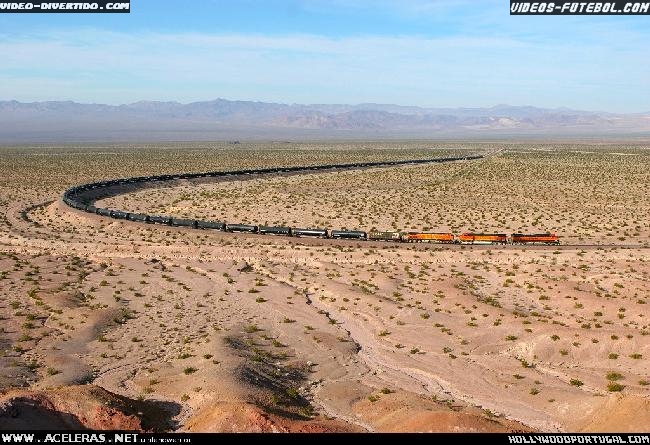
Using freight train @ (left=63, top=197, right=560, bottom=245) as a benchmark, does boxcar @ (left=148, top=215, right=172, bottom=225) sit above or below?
below

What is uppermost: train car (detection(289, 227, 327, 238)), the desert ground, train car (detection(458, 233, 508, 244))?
train car (detection(458, 233, 508, 244))

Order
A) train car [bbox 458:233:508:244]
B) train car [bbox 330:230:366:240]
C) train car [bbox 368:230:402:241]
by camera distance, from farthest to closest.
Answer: train car [bbox 330:230:366:240] → train car [bbox 368:230:402:241] → train car [bbox 458:233:508:244]

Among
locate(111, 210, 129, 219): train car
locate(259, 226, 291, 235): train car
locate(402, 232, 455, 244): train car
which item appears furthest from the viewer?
locate(111, 210, 129, 219): train car

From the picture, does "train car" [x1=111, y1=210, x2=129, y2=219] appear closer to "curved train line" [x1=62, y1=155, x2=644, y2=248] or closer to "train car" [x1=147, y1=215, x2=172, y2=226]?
"curved train line" [x1=62, y1=155, x2=644, y2=248]

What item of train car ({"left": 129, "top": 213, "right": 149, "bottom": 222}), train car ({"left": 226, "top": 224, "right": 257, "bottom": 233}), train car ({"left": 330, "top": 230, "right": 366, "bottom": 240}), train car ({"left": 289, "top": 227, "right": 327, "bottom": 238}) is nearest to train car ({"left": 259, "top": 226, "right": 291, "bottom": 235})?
train car ({"left": 289, "top": 227, "right": 327, "bottom": 238})

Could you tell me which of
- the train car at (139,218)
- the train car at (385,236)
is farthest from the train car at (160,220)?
the train car at (385,236)

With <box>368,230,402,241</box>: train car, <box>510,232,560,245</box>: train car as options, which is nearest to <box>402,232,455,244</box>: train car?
<box>368,230,402,241</box>: train car

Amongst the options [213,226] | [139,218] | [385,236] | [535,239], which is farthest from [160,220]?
[535,239]

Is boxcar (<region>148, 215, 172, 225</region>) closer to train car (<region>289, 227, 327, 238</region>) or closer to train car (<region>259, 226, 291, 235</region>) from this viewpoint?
train car (<region>259, 226, 291, 235</region>)

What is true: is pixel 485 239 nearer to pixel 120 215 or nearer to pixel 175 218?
pixel 175 218

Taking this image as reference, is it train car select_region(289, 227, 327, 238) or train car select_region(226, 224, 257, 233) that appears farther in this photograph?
train car select_region(226, 224, 257, 233)
